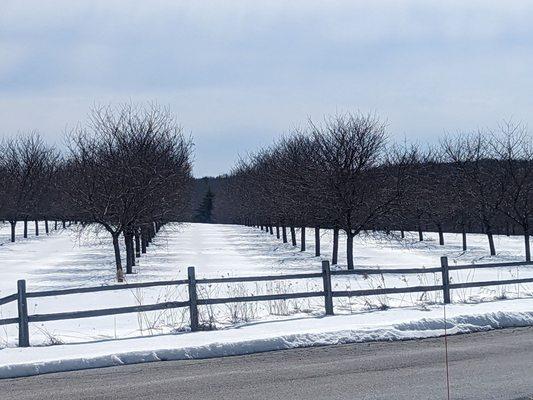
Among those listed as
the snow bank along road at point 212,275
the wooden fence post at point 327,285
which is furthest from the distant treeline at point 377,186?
the wooden fence post at point 327,285

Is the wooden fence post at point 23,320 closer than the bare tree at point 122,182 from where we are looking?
Yes

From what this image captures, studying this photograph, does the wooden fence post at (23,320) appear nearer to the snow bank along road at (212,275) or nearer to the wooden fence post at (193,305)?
the snow bank along road at (212,275)

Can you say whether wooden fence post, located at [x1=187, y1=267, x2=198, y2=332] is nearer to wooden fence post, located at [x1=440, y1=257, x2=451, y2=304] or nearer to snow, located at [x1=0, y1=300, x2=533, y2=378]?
snow, located at [x1=0, y1=300, x2=533, y2=378]

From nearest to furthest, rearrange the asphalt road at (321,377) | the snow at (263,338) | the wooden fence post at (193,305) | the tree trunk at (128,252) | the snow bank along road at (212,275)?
the asphalt road at (321,377) < the snow at (263,338) < the wooden fence post at (193,305) < the snow bank along road at (212,275) < the tree trunk at (128,252)

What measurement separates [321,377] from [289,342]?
2603 millimetres

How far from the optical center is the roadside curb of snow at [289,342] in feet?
33.3

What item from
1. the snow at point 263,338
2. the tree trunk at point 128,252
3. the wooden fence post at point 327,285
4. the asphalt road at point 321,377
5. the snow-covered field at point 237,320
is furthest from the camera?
the tree trunk at point 128,252

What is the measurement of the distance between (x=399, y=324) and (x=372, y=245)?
3929 centimetres

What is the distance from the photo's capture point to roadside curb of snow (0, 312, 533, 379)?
10.1 metres

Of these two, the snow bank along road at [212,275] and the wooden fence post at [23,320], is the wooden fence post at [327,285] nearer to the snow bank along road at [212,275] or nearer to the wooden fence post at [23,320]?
the snow bank along road at [212,275]

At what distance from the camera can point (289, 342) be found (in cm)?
1160

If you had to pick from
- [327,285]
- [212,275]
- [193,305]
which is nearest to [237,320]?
[193,305]

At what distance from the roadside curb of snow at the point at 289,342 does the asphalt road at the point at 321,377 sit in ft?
1.03

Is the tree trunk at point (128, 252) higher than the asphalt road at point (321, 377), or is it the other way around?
the tree trunk at point (128, 252)
